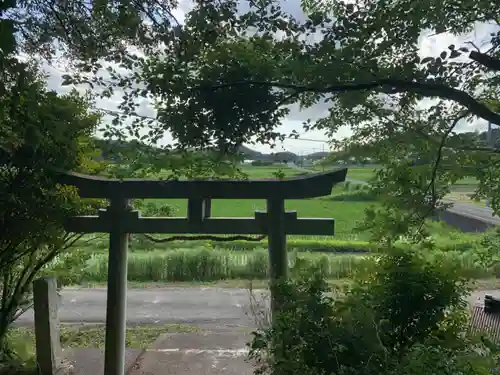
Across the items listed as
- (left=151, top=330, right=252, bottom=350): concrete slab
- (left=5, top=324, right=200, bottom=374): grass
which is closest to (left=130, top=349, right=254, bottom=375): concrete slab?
(left=151, top=330, right=252, bottom=350): concrete slab

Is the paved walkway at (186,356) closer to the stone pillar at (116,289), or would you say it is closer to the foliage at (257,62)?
the stone pillar at (116,289)

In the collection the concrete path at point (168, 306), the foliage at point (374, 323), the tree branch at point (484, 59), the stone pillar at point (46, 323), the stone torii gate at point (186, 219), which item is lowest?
the concrete path at point (168, 306)

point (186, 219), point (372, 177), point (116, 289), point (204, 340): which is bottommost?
point (204, 340)

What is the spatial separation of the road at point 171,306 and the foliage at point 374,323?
10.6 ft

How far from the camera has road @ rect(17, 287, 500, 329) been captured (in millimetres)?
5438

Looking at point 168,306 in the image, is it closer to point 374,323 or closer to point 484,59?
point 374,323

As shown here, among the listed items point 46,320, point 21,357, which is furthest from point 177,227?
point 21,357

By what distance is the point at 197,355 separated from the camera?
3893 mm

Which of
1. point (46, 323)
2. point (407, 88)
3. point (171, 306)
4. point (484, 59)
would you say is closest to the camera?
point (484, 59)

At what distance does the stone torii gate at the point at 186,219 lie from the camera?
2676 mm

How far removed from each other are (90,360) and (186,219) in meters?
1.78

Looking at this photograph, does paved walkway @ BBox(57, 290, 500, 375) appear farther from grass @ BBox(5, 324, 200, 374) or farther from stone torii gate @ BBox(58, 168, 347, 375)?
stone torii gate @ BBox(58, 168, 347, 375)

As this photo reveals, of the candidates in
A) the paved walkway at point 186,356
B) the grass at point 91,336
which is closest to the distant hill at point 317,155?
the paved walkway at point 186,356

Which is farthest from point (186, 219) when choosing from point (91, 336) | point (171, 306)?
point (171, 306)
